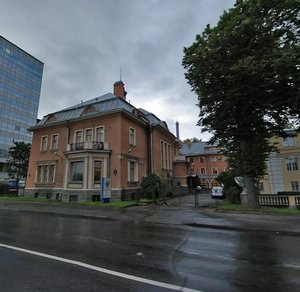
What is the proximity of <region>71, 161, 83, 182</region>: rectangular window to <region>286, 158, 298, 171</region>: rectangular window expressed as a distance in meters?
22.5

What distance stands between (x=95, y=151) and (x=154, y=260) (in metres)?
16.0

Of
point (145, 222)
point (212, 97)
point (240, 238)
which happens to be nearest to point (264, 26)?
point (212, 97)

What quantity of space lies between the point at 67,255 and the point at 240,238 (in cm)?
565

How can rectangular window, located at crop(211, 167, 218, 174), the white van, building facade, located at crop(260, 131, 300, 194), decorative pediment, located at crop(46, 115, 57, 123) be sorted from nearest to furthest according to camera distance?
building facade, located at crop(260, 131, 300, 194) → the white van → decorative pediment, located at crop(46, 115, 57, 123) → rectangular window, located at crop(211, 167, 218, 174)

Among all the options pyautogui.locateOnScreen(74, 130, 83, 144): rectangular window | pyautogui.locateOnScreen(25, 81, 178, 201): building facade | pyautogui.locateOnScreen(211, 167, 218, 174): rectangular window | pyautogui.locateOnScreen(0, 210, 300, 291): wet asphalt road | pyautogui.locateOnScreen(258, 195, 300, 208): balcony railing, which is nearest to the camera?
pyautogui.locateOnScreen(0, 210, 300, 291): wet asphalt road

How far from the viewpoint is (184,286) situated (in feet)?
12.1

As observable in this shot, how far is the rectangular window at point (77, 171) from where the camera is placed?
A: 797 inches

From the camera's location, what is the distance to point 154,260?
5.06 metres

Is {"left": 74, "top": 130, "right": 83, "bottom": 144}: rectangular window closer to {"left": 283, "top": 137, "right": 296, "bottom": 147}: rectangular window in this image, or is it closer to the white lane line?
the white lane line

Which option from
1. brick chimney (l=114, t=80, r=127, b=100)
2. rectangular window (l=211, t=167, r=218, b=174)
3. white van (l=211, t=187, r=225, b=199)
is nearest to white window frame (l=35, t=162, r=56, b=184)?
brick chimney (l=114, t=80, r=127, b=100)

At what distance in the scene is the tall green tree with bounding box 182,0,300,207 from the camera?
36.5 ft

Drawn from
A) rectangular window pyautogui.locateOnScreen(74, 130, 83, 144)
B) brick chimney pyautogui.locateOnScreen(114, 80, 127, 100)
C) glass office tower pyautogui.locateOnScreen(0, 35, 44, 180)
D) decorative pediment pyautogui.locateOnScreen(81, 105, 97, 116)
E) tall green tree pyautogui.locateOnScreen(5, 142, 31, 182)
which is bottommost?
tall green tree pyautogui.locateOnScreen(5, 142, 31, 182)

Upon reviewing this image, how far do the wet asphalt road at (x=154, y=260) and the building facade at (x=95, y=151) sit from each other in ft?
39.5

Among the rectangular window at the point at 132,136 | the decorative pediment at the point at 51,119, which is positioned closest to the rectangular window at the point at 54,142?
the decorative pediment at the point at 51,119
